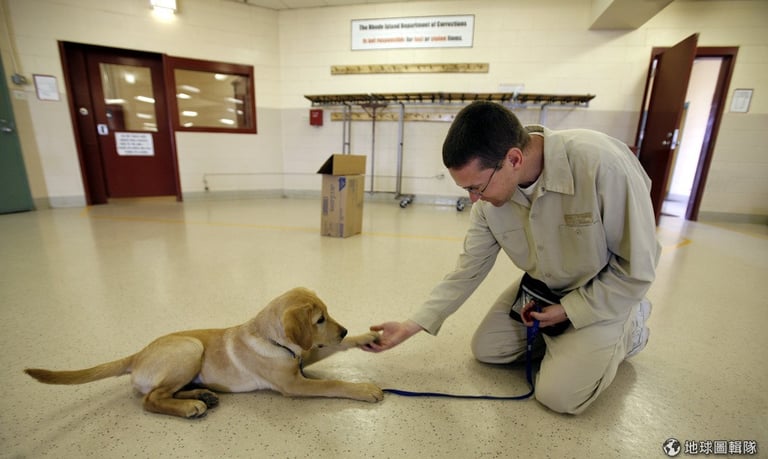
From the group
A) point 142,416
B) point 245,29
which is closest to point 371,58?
point 245,29

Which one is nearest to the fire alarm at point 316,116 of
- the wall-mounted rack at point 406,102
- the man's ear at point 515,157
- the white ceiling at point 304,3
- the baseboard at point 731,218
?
the wall-mounted rack at point 406,102

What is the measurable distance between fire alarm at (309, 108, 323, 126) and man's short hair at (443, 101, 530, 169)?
5.96 m

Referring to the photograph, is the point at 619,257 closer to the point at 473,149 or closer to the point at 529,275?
the point at 529,275

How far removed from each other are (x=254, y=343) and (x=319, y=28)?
6.52m

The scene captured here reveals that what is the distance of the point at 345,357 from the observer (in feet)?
5.43

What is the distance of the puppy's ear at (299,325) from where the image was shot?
3.79 feet

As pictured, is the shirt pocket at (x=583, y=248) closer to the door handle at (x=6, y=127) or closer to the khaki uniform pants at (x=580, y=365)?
the khaki uniform pants at (x=580, y=365)

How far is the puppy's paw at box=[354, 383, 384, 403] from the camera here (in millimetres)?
1337

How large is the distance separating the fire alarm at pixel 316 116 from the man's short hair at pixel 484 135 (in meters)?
5.96

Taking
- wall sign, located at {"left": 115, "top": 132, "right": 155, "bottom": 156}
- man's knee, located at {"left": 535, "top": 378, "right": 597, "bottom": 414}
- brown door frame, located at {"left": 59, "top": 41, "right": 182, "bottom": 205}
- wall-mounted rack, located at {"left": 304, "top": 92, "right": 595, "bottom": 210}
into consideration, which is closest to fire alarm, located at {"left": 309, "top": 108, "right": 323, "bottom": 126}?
wall-mounted rack, located at {"left": 304, "top": 92, "right": 595, "bottom": 210}

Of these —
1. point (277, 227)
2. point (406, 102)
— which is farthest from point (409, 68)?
point (277, 227)

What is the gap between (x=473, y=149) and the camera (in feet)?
3.45

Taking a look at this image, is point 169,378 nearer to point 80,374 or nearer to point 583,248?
point 80,374

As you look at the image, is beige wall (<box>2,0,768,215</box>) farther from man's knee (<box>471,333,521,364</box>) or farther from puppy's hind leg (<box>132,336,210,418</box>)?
puppy's hind leg (<box>132,336,210,418</box>)
